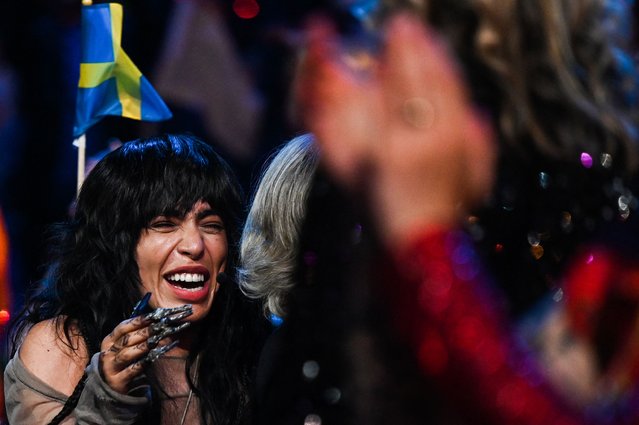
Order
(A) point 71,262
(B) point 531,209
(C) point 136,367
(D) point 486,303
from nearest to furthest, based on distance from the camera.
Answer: (D) point 486,303
(B) point 531,209
(C) point 136,367
(A) point 71,262

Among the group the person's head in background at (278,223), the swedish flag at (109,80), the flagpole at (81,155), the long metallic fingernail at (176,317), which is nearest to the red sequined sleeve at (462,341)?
the long metallic fingernail at (176,317)

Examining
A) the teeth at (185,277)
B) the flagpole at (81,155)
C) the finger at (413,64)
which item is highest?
the finger at (413,64)

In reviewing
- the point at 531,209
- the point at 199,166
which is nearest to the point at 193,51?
the point at 199,166

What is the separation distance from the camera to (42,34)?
4.35 m

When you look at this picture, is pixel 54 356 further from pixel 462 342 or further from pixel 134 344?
pixel 462 342

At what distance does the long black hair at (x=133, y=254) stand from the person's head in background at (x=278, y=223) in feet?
0.74

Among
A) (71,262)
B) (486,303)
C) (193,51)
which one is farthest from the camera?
(193,51)

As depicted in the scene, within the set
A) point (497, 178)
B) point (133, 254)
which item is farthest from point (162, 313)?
point (497, 178)

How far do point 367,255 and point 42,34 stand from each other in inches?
146

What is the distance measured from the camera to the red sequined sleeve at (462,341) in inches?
37.7

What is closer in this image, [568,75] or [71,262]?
[568,75]

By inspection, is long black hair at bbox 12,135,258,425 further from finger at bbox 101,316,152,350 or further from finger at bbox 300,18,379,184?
finger at bbox 300,18,379,184

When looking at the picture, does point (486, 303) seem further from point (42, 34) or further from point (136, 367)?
point (42, 34)

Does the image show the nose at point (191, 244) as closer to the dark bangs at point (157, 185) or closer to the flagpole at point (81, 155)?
the dark bangs at point (157, 185)
